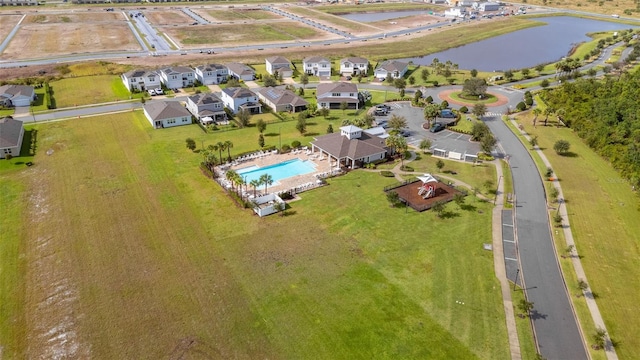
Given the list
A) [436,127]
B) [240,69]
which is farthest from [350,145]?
[240,69]

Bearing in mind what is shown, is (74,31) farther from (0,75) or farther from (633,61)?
(633,61)

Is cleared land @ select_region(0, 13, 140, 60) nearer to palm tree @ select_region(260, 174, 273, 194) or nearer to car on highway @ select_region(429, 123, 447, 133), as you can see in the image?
car on highway @ select_region(429, 123, 447, 133)

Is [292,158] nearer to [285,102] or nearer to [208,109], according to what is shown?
[285,102]

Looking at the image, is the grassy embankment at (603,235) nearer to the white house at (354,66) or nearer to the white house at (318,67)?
the white house at (354,66)

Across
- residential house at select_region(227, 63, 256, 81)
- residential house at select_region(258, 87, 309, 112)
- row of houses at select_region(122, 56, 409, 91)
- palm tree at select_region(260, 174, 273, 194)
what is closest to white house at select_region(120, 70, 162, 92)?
row of houses at select_region(122, 56, 409, 91)

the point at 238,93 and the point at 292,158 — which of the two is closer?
the point at 292,158

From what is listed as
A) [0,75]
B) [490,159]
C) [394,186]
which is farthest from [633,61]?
[0,75]
